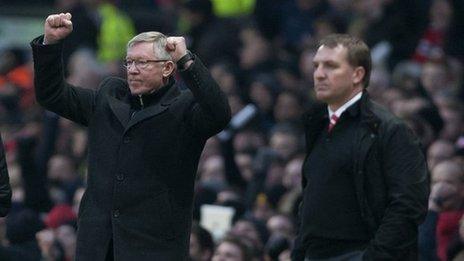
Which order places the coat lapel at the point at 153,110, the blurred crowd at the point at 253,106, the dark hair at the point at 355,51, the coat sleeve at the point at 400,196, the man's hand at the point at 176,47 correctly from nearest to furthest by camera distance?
the coat sleeve at the point at 400,196, the man's hand at the point at 176,47, the coat lapel at the point at 153,110, the dark hair at the point at 355,51, the blurred crowd at the point at 253,106

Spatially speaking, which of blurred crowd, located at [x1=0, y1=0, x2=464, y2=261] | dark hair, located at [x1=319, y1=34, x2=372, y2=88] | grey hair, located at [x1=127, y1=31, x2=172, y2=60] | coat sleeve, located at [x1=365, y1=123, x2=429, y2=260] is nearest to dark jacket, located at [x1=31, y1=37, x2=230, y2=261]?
grey hair, located at [x1=127, y1=31, x2=172, y2=60]

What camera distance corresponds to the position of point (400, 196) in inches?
320

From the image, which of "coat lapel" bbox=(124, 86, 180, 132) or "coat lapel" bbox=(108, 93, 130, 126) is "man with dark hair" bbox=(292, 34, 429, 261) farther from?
"coat lapel" bbox=(108, 93, 130, 126)

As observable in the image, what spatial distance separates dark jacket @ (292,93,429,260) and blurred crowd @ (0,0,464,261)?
206 centimetres

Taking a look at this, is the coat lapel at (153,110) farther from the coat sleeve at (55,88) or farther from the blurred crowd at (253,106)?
the blurred crowd at (253,106)

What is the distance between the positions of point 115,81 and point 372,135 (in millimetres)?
1395

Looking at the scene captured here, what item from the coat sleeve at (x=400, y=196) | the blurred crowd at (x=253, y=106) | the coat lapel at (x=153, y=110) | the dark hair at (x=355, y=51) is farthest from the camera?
the blurred crowd at (x=253, y=106)

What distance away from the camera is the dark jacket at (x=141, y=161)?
8242mm

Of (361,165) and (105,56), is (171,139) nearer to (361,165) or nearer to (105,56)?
(361,165)

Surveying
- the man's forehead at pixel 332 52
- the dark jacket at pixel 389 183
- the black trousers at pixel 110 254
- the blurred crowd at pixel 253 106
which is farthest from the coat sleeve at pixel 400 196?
the blurred crowd at pixel 253 106

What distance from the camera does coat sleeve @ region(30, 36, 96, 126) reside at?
8.37m

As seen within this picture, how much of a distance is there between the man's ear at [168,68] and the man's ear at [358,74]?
937mm

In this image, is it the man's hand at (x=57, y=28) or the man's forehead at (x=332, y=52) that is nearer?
the man's hand at (x=57, y=28)

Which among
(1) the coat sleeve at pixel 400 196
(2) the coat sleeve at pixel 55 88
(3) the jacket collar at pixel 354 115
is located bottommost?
(1) the coat sleeve at pixel 400 196
